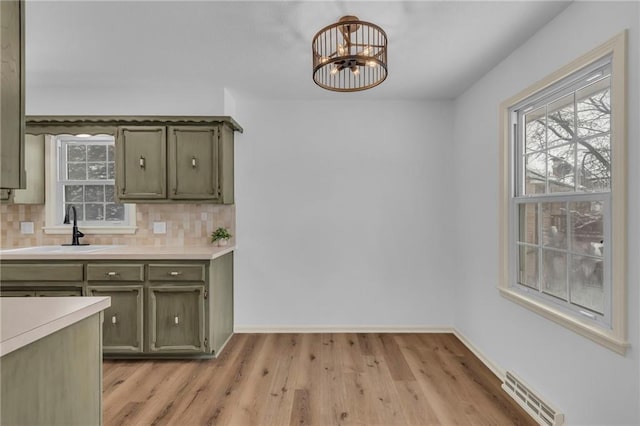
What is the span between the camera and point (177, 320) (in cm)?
305

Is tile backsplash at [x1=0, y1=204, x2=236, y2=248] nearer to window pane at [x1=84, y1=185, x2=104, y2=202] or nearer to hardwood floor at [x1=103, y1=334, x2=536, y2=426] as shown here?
window pane at [x1=84, y1=185, x2=104, y2=202]

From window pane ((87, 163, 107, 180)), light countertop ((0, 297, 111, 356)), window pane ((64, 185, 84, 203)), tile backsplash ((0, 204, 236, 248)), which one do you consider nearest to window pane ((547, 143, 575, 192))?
light countertop ((0, 297, 111, 356))

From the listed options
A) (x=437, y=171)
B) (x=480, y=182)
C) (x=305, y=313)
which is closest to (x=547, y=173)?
(x=480, y=182)

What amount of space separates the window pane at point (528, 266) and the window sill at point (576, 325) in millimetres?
116

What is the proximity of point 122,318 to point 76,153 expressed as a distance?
1.92 metres

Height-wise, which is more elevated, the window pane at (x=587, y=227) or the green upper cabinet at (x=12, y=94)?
the green upper cabinet at (x=12, y=94)

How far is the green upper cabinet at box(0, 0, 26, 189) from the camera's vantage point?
1.15 meters

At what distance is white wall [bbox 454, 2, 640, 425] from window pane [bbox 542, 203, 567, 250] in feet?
1.67

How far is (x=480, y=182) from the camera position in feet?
10.3

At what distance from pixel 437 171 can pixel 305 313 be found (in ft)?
7.07

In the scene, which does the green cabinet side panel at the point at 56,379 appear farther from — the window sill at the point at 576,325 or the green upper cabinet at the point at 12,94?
the window sill at the point at 576,325

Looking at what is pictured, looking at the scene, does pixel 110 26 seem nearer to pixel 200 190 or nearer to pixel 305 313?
pixel 200 190

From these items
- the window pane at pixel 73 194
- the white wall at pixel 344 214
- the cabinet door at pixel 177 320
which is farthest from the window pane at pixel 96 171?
the cabinet door at pixel 177 320

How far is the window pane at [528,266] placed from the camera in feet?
8.04
